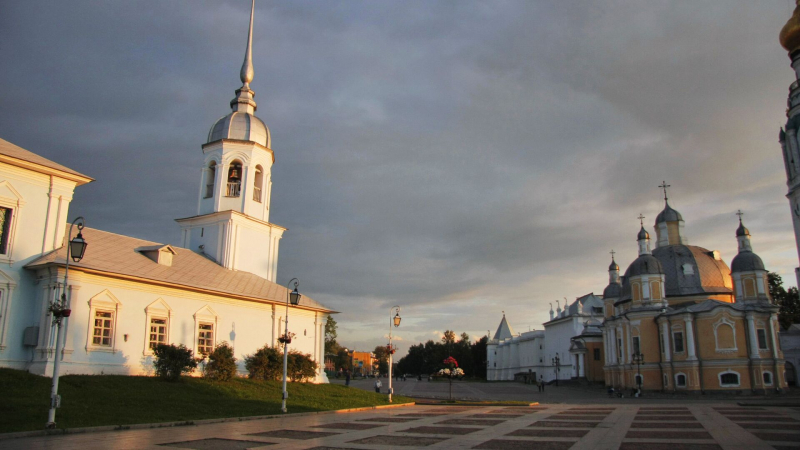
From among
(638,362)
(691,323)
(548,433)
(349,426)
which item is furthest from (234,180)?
(691,323)

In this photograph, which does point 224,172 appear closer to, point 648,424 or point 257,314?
point 257,314

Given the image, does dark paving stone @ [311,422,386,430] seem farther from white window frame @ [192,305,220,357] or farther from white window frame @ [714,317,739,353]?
white window frame @ [714,317,739,353]

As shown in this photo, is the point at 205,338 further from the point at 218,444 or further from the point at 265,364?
the point at 218,444

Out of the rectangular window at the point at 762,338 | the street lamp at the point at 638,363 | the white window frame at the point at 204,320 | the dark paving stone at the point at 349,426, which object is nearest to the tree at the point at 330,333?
the street lamp at the point at 638,363

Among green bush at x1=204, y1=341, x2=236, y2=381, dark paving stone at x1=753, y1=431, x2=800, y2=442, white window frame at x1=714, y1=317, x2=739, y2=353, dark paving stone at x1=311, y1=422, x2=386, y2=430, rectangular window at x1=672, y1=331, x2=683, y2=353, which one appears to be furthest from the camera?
rectangular window at x1=672, y1=331, x2=683, y2=353

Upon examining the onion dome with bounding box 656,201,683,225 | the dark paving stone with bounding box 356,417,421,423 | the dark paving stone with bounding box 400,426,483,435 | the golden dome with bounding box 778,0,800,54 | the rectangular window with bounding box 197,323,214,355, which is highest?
the golden dome with bounding box 778,0,800,54

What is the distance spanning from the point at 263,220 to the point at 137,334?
42.2ft

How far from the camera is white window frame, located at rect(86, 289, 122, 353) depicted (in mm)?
23031

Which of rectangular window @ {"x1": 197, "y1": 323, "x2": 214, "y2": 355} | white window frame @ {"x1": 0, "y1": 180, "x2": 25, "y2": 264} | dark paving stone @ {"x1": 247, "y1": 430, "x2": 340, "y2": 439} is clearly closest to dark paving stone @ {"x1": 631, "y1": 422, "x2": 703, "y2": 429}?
dark paving stone @ {"x1": 247, "y1": 430, "x2": 340, "y2": 439}

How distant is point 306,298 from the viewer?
35125mm

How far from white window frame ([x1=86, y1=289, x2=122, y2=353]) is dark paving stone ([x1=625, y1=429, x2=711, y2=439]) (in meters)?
21.1

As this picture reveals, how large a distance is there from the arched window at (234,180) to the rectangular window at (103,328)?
12612 millimetres

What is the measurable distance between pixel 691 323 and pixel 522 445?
128ft

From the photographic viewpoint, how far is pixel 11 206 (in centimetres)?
2248
